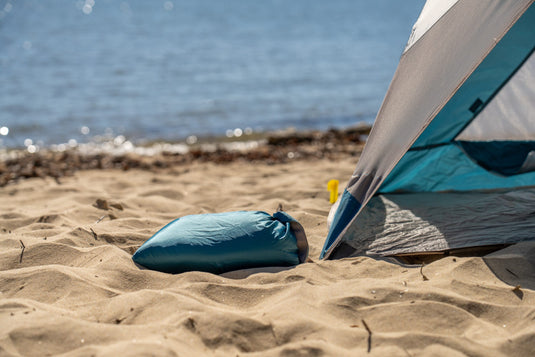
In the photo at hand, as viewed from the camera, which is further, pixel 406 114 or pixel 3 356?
pixel 406 114

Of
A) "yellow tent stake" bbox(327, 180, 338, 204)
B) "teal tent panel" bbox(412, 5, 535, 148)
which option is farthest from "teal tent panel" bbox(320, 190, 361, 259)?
"teal tent panel" bbox(412, 5, 535, 148)

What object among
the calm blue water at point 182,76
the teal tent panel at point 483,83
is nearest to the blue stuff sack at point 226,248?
the teal tent panel at point 483,83

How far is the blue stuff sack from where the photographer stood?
9.21 feet

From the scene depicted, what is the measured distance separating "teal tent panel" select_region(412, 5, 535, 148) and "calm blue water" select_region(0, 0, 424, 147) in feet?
15.0

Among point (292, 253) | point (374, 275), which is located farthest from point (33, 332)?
point (374, 275)

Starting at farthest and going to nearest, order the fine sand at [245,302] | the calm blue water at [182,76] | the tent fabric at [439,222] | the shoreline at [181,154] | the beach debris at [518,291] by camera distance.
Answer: the calm blue water at [182,76] < the shoreline at [181,154] < the tent fabric at [439,222] < the beach debris at [518,291] < the fine sand at [245,302]

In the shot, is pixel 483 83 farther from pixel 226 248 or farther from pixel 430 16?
pixel 226 248

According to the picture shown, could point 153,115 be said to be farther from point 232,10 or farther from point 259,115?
point 232,10

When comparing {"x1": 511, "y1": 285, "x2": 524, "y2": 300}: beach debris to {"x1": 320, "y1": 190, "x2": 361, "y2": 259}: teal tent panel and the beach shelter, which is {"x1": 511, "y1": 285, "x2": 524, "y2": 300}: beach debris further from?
{"x1": 320, "y1": 190, "x2": 361, "y2": 259}: teal tent panel

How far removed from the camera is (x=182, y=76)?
12367mm

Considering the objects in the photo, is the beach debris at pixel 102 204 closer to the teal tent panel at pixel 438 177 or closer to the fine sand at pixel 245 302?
the fine sand at pixel 245 302

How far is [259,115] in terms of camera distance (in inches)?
364

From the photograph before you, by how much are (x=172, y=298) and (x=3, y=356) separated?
0.71m

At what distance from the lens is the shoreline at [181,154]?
573 cm
